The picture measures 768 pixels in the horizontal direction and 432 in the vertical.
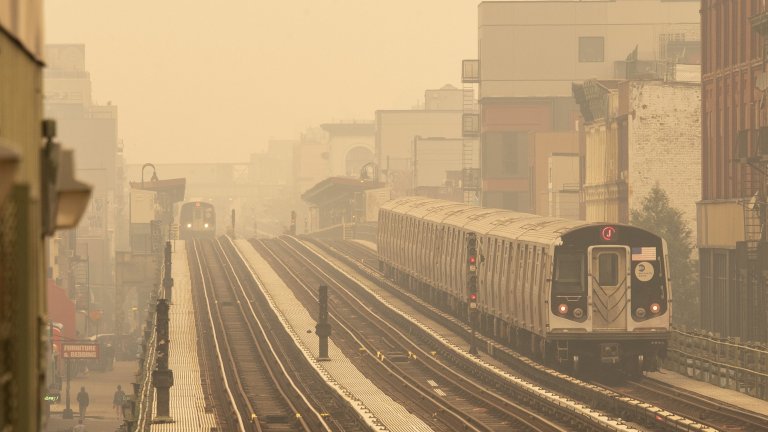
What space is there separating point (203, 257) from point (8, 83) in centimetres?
7572

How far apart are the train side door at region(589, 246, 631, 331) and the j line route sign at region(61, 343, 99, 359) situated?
51.0 meters

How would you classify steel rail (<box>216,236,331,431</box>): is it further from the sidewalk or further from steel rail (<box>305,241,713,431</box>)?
the sidewalk

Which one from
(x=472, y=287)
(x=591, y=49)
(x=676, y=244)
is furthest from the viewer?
(x=591, y=49)

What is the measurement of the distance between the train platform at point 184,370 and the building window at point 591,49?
1662 inches

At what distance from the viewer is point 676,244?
61188 millimetres

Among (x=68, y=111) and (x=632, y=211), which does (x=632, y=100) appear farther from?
(x=68, y=111)

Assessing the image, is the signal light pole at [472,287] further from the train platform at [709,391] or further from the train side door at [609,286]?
the train side door at [609,286]

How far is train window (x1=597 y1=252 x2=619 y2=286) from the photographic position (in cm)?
3309

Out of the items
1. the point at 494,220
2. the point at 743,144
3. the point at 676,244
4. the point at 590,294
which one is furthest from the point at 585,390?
the point at 676,244

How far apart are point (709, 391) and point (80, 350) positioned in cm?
5465

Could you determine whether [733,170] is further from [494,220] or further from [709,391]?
[709,391]

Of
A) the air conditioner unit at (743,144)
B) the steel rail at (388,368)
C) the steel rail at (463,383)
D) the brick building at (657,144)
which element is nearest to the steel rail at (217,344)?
the steel rail at (388,368)

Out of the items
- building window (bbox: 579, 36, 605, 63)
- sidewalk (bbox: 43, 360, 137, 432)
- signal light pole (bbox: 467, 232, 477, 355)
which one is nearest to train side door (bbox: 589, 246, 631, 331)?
signal light pole (bbox: 467, 232, 477, 355)

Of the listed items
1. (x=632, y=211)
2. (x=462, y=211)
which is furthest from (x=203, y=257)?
(x=462, y=211)
